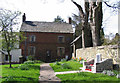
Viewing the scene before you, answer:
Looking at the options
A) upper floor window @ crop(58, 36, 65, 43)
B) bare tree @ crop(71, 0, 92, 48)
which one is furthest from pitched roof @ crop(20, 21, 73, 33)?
bare tree @ crop(71, 0, 92, 48)

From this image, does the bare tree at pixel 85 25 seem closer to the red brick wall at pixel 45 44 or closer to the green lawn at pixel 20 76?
the red brick wall at pixel 45 44

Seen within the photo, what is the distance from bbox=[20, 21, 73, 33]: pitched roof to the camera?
28062mm

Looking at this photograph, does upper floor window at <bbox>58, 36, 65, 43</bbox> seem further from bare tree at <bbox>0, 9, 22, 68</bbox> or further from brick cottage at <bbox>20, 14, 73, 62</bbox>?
bare tree at <bbox>0, 9, 22, 68</bbox>

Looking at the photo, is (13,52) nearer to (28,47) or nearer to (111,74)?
(28,47)

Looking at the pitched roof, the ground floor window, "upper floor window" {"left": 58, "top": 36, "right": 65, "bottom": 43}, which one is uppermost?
the pitched roof

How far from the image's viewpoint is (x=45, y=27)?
29.3 meters

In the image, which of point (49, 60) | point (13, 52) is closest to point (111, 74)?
point (49, 60)

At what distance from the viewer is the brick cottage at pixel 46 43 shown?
27.4 meters

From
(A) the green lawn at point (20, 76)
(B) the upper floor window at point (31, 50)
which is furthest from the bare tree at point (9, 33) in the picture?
(B) the upper floor window at point (31, 50)

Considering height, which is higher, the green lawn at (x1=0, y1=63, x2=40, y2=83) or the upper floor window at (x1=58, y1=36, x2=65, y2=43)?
the upper floor window at (x1=58, y1=36, x2=65, y2=43)

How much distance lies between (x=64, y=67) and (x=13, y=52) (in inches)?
779

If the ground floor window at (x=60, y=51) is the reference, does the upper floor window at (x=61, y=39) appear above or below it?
above

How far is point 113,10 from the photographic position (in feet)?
46.0

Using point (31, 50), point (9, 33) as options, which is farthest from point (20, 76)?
point (31, 50)
